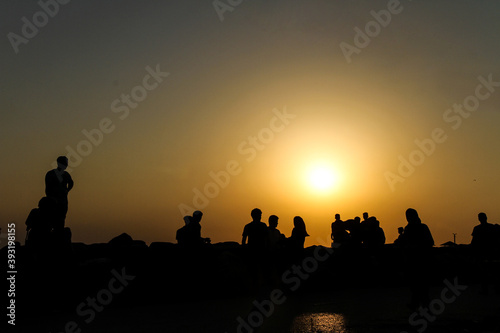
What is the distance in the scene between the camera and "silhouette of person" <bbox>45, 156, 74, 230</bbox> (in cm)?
1113

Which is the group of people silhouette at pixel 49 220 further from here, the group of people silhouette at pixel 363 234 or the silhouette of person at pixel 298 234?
the group of people silhouette at pixel 363 234

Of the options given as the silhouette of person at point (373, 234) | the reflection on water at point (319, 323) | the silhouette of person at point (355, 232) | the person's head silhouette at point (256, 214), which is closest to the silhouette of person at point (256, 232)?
the person's head silhouette at point (256, 214)

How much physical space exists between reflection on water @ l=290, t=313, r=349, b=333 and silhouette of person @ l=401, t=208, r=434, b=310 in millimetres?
1469

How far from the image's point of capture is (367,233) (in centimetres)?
1780

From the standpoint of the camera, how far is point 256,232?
33.7 ft

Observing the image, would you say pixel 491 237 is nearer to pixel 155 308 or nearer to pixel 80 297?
pixel 155 308

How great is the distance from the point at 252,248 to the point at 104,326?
318 cm

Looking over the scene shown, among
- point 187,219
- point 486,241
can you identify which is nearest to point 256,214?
point 187,219

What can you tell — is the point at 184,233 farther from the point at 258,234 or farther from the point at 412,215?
the point at 412,215

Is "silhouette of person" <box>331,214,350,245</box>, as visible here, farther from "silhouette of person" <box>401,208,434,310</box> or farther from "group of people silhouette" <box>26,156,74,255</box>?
"group of people silhouette" <box>26,156,74,255</box>

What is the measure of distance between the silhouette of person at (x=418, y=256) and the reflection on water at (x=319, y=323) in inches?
57.9

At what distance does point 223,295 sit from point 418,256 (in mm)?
5684

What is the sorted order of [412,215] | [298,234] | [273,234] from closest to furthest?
1. [412,215]
2. [273,234]
3. [298,234]

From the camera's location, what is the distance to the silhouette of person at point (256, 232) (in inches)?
401
